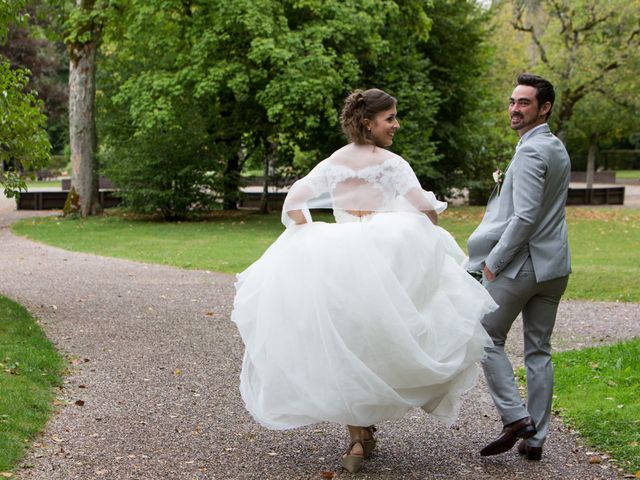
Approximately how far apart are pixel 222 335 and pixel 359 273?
5.00 meters

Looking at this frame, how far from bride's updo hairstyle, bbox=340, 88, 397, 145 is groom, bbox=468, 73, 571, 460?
0.78 metres

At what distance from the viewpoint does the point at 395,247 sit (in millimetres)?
5219

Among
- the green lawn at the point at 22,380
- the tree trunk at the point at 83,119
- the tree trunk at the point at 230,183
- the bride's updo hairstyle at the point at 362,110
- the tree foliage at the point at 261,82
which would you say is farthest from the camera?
the tree trunk at the point at 230,183

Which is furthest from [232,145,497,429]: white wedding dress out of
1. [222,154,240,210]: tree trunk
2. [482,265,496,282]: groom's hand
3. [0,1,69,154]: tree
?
[0,1,69,154]: tree

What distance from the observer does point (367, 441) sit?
18.1ft

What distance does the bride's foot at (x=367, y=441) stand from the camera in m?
5.49

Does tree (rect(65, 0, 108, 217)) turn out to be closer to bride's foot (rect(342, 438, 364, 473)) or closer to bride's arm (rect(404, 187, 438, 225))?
bride's arm (rect(404, 187, 438, 225))

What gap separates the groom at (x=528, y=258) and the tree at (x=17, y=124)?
6557mm

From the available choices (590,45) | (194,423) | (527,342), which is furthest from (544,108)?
(590,45)

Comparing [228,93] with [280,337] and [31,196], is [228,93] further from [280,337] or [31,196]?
[280,337]

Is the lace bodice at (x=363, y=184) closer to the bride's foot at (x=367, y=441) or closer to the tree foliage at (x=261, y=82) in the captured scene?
the bride's foot at (x=367, y=441)

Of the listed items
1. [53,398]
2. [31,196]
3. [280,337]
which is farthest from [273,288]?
[31,196]

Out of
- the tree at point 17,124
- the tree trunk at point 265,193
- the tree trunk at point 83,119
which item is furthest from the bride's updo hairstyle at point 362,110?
the tree trunk at point 265,193

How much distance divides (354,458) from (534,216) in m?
1.78
